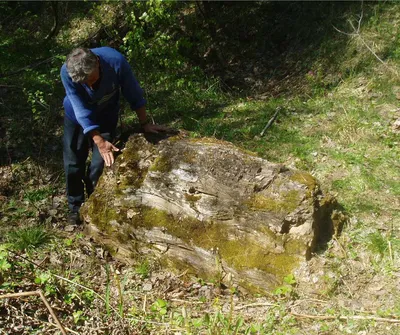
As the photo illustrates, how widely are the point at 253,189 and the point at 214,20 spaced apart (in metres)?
5.98

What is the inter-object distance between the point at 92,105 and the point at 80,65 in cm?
55

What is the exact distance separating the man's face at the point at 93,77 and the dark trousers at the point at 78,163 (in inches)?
24.7

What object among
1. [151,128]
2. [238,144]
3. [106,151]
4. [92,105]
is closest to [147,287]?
[106,151]

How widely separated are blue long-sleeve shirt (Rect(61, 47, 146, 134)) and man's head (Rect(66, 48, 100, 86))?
221mm

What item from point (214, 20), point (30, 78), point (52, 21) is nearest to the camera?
point (30, 78)

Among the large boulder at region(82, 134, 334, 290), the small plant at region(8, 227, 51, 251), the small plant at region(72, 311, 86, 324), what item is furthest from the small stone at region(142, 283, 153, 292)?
the small plant at region(8, 227, 51, 251)

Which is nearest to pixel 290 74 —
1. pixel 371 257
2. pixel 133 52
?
pixel 133 52

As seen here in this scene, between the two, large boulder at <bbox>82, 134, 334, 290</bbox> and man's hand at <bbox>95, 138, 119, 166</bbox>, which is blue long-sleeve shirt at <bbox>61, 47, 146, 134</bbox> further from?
large boulder at <bbox>82, 134, 334, 290</bbox>

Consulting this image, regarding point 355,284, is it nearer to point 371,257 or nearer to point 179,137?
point 371,257

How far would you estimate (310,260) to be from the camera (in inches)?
138

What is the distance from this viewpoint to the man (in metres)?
3.66

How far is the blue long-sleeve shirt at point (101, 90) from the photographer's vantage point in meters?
3.89

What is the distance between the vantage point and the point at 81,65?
3559 mm

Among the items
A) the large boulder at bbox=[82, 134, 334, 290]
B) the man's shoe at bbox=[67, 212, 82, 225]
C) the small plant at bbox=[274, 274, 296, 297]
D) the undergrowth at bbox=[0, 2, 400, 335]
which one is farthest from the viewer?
the man's shoe at bbox=[67, 212, 82, 225]
